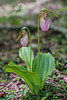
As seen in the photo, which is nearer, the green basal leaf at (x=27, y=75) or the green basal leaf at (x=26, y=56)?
the green basal leaf at (x=27, y=75)

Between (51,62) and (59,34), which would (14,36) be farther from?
(51,62)

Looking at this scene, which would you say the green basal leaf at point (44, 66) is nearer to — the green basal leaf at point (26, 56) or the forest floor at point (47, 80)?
the green basal leaf at point (26, 56)

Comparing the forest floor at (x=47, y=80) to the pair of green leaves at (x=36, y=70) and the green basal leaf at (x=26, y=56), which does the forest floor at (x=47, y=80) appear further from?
the green basal leaf at (x=26, y=56)

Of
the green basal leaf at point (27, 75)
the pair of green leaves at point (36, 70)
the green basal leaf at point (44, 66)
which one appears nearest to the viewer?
the green basal leaf at point (27, 75)

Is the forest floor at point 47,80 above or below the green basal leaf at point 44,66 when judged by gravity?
below

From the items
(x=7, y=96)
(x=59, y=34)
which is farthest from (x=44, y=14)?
(x=59, y=34)

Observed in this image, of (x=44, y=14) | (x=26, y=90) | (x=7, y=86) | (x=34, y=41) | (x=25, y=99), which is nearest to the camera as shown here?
(x=44, y=14)

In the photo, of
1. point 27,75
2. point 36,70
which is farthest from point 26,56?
point 27,75

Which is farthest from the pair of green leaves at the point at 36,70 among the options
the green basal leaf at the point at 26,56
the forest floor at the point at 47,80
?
the forest floor at the point at 47,80

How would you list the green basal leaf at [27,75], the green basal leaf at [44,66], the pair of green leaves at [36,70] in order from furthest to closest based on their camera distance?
1. the green basal leaf at [44,66]
2. the pair of green leaves at [36,70]
3. the green basal leaf at [27,75]
